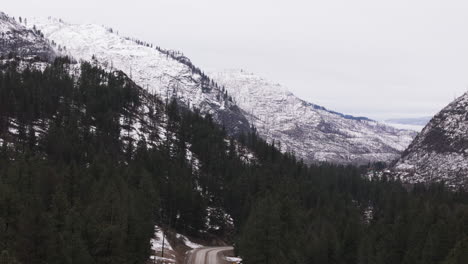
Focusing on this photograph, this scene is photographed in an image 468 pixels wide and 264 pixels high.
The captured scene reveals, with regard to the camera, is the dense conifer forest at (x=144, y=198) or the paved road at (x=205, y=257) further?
the paved road at (x=205, y=257)

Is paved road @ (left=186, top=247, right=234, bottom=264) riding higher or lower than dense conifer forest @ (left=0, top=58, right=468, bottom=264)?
lower

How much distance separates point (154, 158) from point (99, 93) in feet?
214

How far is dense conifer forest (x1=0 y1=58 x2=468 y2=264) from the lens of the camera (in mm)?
39781

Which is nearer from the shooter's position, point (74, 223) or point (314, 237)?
point (74, 223)

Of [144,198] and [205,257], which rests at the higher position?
[144,198]

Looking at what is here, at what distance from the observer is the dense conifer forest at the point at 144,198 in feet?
131

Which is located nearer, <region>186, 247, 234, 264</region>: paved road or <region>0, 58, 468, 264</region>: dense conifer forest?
<region>0, 58, 468, 264</region>: dense conifer forest

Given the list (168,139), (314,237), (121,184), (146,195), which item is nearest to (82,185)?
(121,184)

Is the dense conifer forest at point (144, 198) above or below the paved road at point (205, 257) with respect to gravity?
above

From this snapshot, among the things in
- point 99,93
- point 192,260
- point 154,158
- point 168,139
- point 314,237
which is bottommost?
point 192,260

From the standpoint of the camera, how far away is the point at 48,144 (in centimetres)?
11750

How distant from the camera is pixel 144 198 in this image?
64.8m

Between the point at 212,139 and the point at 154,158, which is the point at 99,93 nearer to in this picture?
the point at 212,139

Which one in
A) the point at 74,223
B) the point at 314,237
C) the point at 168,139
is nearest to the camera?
the point at 74,223
